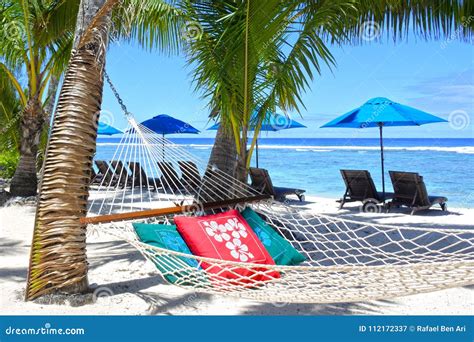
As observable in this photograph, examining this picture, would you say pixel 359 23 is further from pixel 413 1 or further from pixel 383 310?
pixel 383 310

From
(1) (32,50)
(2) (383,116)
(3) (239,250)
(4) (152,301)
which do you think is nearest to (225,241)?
(3) (239,250)

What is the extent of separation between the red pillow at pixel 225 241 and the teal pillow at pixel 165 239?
0.16 feet

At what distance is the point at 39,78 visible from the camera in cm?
703

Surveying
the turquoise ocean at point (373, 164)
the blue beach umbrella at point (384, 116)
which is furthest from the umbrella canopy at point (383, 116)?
the turquoise ocean at point (373, 164)

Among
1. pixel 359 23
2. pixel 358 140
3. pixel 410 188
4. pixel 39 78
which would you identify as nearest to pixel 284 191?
pixel 410 188

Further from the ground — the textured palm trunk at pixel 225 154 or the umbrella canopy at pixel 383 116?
the umbrella canopy at pixel 383 116

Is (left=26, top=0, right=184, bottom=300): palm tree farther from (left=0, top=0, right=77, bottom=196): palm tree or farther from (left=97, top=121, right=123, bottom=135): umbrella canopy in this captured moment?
(left=97, top=121, right=123, bottom=135): umbrella canopy

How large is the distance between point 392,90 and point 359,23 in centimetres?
3130

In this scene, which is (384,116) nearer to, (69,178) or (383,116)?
(383,116)

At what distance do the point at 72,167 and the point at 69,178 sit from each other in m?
0.06

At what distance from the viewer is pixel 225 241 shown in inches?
113

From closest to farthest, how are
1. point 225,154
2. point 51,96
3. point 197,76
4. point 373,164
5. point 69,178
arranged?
point 69,178, point 197,76, point 225,154, point 51,96, point 373,164

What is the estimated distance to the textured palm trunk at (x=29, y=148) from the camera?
7.02 metres

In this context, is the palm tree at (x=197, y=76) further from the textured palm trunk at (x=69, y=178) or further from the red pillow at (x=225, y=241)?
the red pillow at (x=225, y=241)
